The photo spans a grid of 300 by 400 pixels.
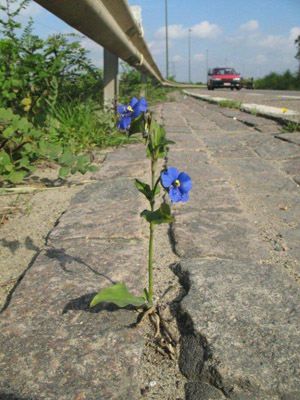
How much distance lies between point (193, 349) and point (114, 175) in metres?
1.74

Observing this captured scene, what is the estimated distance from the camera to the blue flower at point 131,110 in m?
1.15

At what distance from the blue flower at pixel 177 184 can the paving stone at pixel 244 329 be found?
0.32 metres

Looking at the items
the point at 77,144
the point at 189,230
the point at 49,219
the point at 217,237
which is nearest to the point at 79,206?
the point at 49,219

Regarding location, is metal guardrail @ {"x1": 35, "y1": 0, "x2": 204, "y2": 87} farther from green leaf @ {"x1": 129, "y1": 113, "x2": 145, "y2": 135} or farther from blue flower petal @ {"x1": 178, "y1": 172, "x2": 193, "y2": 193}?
blue flower petal @ {"x1": 178, "y1": 172, "x2": 193, "y2": 193}

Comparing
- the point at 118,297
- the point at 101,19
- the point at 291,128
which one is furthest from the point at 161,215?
the point at 291,128

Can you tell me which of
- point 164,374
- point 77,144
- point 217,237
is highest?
point 77,144

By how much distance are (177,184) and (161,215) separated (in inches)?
3.7

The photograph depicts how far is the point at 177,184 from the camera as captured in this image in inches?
44.1

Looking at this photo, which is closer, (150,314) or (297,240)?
(150,314)

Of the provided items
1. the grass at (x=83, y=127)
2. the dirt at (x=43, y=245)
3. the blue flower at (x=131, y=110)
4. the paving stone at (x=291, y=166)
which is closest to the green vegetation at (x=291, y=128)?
the paving stone at (x=291, y=166)

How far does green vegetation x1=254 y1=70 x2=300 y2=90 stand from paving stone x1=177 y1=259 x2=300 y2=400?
31029 mm

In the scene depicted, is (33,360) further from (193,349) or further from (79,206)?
(79,206)

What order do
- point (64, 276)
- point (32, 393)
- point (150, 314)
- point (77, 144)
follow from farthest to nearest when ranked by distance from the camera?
1. point (77, 144)
2. point (64, 276)
3. point (150, 314)
4. point (32, 393)

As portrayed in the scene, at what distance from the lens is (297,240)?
1.73 m
